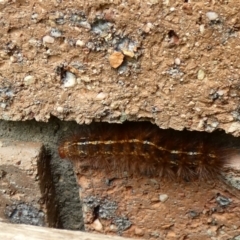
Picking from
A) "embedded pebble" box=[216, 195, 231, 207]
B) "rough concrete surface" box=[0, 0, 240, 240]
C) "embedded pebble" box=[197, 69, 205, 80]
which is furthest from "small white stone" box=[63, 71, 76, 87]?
"embedded pebble" box=[216, 195, 231, 207]

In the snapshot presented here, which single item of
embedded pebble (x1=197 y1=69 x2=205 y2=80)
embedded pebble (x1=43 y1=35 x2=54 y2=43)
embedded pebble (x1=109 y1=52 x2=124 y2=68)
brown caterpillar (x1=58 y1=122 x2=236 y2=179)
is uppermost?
embedded pebble (x1=43 y1=35 x2=54 y2=43)

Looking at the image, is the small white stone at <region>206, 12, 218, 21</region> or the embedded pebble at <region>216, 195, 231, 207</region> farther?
the embedded pebble at <region>216, 195, 231, 207</region>

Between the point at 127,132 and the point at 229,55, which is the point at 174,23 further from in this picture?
the point at 127,132

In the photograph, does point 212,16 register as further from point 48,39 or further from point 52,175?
point 52,175

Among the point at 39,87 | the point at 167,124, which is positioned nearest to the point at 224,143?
the point at 167,124

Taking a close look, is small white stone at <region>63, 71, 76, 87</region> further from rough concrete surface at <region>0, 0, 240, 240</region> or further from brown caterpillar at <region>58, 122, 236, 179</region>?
brown caterpillar at <region>58, 122, 236, 179</region>

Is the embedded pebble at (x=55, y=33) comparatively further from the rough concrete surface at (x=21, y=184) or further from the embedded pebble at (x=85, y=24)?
the rough concrete surface at (x=21, y=184)

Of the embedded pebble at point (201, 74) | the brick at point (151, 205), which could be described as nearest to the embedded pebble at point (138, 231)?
the brick at point (151, 205)
